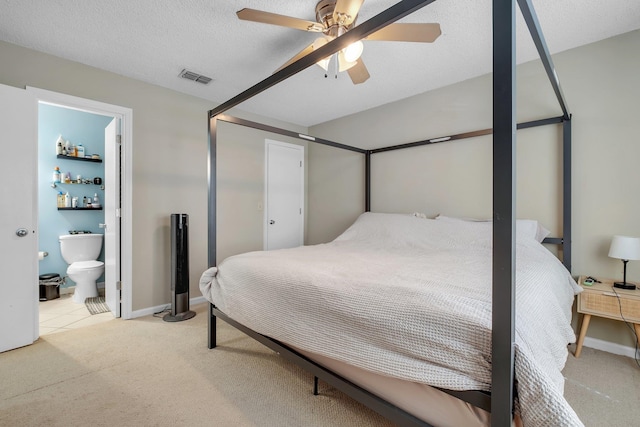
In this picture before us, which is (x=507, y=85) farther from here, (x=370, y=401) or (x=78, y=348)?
(x=78, y=348)

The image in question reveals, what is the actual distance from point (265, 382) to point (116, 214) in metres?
2.28

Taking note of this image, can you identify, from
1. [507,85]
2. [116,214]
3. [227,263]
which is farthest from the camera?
[116,214]

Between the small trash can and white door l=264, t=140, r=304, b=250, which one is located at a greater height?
white door l=264, t=140, r=304, b=250

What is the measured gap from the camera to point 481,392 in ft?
2.99

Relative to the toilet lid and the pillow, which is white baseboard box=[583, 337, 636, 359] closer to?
the pillow

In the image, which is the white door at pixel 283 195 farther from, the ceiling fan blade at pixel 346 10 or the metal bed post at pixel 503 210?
the metal bed post at pixel 503 210

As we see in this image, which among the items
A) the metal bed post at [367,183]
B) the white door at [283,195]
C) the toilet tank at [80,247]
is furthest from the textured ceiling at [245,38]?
the toilet tank at [80,247]

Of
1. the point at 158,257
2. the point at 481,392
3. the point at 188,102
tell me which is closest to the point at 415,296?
the point at 481,392

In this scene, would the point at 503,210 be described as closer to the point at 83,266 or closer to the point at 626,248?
the point at 626,248

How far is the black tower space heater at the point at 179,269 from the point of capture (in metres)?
2.85

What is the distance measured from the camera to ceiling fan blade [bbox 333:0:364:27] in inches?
59.1

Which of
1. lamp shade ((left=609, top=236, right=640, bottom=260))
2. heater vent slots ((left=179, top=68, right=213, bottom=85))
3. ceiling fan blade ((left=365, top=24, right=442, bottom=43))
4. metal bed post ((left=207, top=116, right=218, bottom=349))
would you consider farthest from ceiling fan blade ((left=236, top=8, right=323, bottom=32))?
lamp shade ((left=609, top=236, right=640, bottom=260))

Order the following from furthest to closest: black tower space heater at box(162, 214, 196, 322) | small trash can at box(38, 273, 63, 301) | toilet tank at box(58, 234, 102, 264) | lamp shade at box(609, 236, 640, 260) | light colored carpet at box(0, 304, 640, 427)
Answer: toilet tank at box(58, 234, 102, 264) → small trash can at box(38, 273, 63, 301) → black tower space heater at box(162, 214, 196, 322) → lamp shade at box(609, 236, 640, 260) → light colored carpet at box(0, 304, 640, 427)

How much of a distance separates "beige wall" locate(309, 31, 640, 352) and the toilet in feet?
12.7
